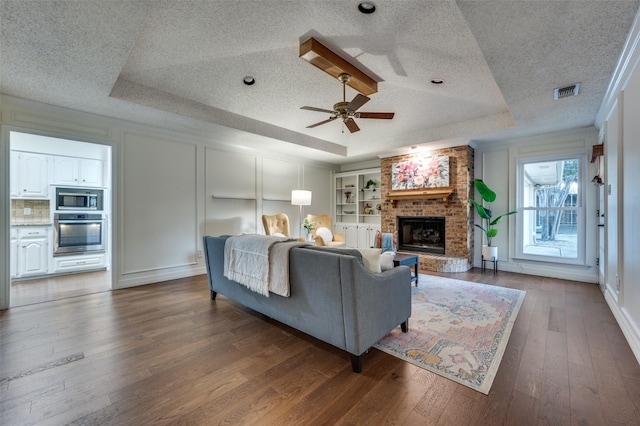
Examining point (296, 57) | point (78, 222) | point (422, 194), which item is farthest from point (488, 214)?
point (78, 222)

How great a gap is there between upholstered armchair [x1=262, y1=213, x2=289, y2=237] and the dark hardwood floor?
2735mm

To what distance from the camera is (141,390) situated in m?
1.75

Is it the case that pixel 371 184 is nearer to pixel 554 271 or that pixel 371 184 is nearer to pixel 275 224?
pixel 275 224

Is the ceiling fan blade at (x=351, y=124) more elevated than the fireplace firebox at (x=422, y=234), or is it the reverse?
the ceiling fan blade at (x=351, y=124)

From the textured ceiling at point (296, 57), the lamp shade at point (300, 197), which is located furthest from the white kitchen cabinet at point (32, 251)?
the lamp shade at point (300, 197)

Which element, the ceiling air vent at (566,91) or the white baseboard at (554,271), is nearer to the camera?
the ceiling air vent at (566,91)

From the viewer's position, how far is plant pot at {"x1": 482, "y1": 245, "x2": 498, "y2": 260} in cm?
506

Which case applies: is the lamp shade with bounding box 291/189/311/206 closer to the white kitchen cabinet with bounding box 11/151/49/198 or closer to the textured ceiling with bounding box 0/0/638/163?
the textured ceiling with bounding box 0/0/638/163

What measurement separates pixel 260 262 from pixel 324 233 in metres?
3.07

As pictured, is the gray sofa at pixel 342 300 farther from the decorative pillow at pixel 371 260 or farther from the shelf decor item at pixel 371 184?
the shelf decor item at pixel 371 184

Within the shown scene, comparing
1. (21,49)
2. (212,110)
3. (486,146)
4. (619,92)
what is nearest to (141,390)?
(21,49)

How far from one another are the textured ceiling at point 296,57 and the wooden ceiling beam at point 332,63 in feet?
0.23

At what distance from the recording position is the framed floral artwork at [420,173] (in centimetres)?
551

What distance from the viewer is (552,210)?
4801mm
